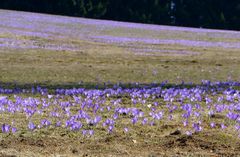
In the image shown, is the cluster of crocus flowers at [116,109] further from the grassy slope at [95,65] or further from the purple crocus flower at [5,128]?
the grassy slope at [95,65]

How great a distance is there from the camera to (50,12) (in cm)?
6169

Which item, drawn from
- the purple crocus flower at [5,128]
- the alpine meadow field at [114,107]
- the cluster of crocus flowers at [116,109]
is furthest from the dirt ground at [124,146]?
the cluster of crocus flowers at [116,109]

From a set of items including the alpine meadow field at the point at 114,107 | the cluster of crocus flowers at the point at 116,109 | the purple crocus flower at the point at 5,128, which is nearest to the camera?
the alpine meadow field at the point at 114,107

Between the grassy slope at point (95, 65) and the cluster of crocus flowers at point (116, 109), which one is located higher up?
the cluster of crocus flowers at point (116, 109)

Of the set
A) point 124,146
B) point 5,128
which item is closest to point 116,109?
point 5,128

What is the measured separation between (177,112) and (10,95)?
3.92 metres

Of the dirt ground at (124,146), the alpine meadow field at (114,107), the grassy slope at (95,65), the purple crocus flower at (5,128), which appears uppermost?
the purple crocus flower at (5,128)

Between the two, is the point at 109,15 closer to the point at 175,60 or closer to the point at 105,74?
the point at 175,60

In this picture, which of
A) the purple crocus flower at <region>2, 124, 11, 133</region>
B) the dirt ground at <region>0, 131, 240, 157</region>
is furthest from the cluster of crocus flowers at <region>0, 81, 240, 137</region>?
the dirt ground at <region>0, 131, 240, 157</region>

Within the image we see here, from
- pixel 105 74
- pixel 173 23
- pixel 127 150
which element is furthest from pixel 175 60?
pixel 173 23

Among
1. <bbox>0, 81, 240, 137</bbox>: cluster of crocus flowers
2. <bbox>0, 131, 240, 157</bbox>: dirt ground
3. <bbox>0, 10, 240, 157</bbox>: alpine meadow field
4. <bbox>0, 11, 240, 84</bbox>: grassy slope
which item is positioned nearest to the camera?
<bbox>0, 131, 240, 157</bbox>: dirt ground

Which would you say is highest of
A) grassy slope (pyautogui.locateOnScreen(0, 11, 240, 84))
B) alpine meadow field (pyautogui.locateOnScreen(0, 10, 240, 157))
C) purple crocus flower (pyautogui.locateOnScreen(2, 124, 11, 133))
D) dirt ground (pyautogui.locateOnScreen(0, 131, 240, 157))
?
purple crocus flower (pyautogui.locateOnScreen(2, 124, 11, 133))

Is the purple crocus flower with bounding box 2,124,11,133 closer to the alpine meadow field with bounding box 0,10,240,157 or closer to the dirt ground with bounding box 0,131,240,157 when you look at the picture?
the alpine meadow field with bounding box 0,10,240,157

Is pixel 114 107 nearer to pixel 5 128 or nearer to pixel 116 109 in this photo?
pixel 116 109
